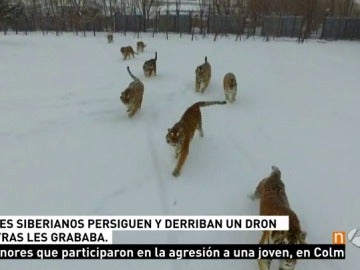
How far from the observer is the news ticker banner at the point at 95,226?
317 centimetres

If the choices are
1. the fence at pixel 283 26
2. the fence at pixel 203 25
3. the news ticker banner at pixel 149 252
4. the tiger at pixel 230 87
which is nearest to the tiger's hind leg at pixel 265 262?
the news ticker banner at pixel 149 252

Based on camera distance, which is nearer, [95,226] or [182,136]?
[95,226]

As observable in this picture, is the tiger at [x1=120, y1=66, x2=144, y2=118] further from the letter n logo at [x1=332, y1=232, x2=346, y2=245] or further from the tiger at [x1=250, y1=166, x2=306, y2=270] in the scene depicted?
the letter n logo at [x1=332, y1=232, x2=346, y2=245]

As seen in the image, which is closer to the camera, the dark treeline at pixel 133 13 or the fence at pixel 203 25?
the fence at pixel 203 25

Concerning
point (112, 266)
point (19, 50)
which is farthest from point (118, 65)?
point (112, 266)

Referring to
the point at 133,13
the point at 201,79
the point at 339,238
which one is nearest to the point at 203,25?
the point at 133,13


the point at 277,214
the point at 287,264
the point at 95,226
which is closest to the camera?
the point at 287,264

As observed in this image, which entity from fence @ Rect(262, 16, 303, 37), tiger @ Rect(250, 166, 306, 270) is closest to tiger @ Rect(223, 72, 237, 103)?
tiger @ Rect(250, 166, 306, 270)

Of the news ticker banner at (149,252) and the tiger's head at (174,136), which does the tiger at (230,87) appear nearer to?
the tiger's head at (174,136)

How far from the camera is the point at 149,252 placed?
3215 mm

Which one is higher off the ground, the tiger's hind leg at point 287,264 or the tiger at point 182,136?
the tiger at point 182,136

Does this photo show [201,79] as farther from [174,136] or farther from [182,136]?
[174,136]

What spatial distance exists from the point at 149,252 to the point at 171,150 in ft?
7.13

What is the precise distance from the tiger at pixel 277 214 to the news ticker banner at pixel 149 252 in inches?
9.8
